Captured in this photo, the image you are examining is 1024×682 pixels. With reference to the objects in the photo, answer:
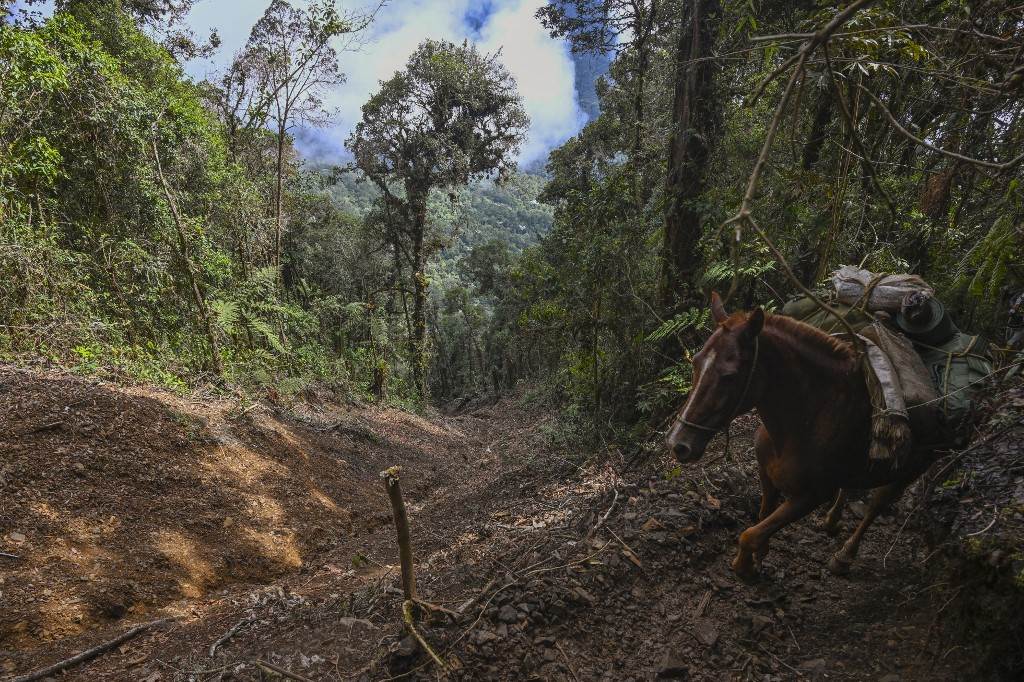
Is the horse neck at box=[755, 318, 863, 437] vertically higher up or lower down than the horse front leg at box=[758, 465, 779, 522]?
higher up

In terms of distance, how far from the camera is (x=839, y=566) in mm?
3348

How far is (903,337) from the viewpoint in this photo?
3229mm

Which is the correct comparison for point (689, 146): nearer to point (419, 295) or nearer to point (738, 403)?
point (738, 403)

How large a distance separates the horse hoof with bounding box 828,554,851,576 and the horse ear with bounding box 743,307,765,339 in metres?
1.93

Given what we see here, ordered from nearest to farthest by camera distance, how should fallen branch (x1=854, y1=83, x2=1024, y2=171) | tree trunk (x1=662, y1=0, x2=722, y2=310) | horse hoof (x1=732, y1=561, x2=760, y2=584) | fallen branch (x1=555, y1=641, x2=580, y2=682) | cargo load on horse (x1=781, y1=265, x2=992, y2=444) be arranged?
fallen branch (x1=854, y1=83, x2=1024, y2=171) < fallen branch (x1=555, y1=641, x2=580, y2=682) < cargo load on horse (x1=781, y1=265, x2=992, y2=444) < horse hoof (x1=732, y1=561, x2=760, y2=584) < tree trunk (x1=662, y1=0, x2=722, y2=310)

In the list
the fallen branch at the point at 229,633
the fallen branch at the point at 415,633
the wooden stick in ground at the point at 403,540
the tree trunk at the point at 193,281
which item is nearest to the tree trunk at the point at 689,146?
the wooden stick in ground at the point at 403,540

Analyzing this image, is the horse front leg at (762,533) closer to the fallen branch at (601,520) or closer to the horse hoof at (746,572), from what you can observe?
the horse hoof at (746,572)

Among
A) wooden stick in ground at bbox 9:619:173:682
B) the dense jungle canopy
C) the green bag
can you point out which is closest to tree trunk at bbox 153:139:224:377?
the dense jungle canopy

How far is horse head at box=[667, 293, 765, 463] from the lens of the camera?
272 cm

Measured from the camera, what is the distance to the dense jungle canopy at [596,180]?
3.39 meters

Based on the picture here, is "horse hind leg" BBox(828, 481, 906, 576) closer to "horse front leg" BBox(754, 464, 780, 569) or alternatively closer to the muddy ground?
the muddy ground

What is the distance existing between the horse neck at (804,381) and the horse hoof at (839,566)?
112cm

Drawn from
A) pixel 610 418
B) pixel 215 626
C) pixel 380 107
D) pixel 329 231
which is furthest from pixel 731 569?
pixel 329 231

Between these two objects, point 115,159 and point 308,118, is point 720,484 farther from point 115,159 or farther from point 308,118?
point 308,118
